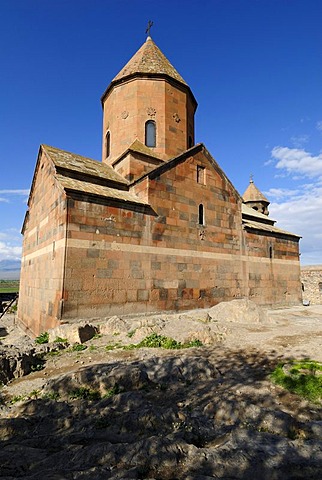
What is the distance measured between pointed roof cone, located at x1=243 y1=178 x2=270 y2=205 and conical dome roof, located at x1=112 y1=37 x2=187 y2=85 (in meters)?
17.7

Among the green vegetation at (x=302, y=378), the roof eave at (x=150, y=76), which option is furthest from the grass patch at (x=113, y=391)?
the roof eave at (x=150, y=76)

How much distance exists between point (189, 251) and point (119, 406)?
30.7 ft

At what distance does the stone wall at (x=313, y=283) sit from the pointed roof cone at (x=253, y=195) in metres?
8.95

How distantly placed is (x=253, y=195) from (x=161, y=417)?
3107 centimetres

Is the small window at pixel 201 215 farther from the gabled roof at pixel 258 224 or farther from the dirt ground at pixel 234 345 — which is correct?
the dirt ground at pixel 234 345

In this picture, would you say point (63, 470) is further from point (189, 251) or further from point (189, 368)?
point (189, 251)

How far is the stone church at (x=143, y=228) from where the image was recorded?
10000 millimetres

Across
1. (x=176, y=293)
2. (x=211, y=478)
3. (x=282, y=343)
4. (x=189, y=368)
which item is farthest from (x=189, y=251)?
(x=211, y=478)

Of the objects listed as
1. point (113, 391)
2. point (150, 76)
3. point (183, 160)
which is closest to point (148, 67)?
point (150, 76)

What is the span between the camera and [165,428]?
3551 mm

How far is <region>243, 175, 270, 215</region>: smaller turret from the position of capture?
31.6m

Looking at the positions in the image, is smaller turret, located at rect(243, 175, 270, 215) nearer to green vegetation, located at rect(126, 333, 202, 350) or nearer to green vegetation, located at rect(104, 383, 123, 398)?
green vegetation, located at rect(126, 333, 202, 350)

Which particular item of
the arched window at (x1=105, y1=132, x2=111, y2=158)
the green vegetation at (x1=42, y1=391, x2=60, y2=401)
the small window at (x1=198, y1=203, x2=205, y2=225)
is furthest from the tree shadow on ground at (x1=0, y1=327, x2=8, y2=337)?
the small window at (x1=198, y1=203, x2=205, y2=225)

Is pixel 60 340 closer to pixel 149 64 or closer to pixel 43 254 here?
pixel 43 254
